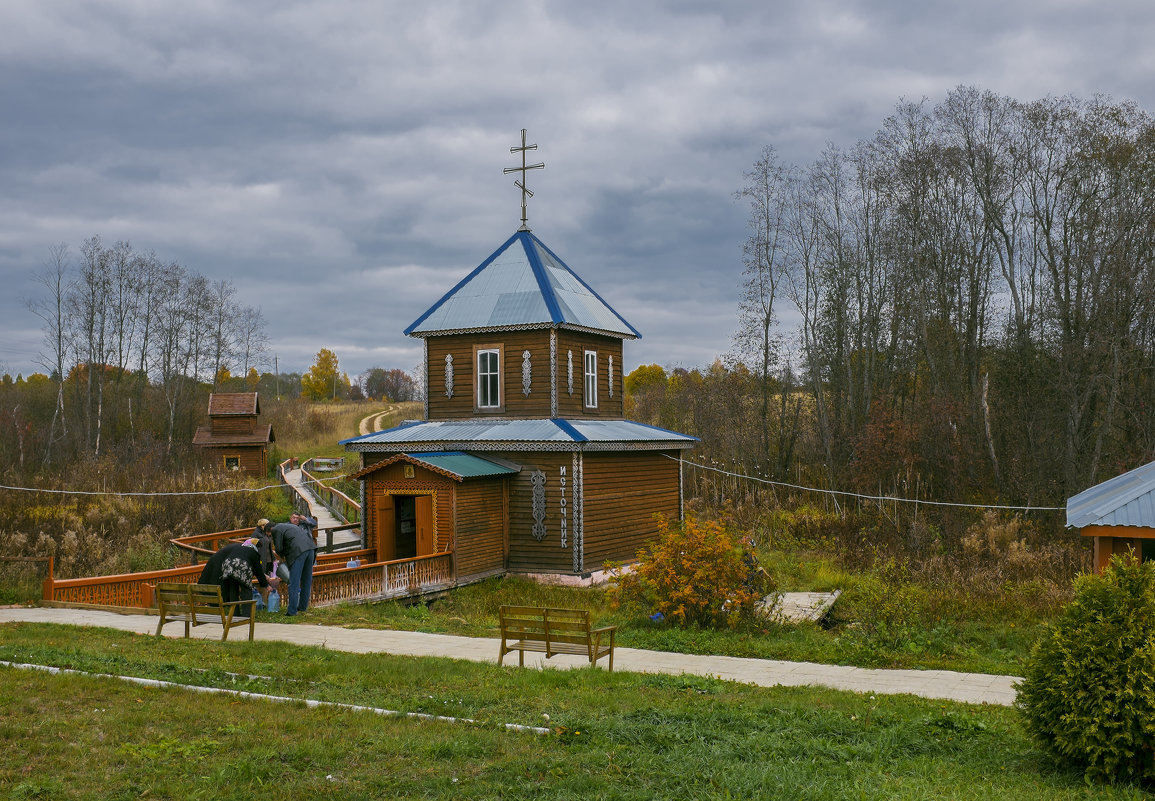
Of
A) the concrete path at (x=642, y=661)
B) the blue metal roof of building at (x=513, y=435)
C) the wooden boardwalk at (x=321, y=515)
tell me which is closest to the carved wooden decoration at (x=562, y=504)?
the blue metal roof of building at (x=513, y=435)

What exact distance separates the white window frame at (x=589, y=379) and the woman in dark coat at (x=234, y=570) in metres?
12.2

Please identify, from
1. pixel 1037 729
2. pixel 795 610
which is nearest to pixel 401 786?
pixel 1037 729

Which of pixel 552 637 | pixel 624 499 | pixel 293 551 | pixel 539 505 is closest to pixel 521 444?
pixel 539 505

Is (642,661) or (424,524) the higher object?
(424,524)

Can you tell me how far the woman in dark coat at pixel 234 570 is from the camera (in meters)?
13.3

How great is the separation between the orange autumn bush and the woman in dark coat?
6178mm

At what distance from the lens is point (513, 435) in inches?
866

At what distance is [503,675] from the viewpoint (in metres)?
9.60

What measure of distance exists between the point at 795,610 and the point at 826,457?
18.2 meters

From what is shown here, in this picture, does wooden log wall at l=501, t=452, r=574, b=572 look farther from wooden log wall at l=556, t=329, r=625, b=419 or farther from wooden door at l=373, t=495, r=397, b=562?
wooden door at l=373, t=495, r=397, b=562

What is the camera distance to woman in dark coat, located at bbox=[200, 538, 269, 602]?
1333 centimetres

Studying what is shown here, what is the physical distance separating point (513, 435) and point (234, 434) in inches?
1089

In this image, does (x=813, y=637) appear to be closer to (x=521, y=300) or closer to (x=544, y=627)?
(x=544, y=627)

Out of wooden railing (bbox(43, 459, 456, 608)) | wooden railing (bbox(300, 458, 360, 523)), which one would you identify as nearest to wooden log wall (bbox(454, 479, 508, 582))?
wooden railing (bbox(43, 459, 456, 608))
